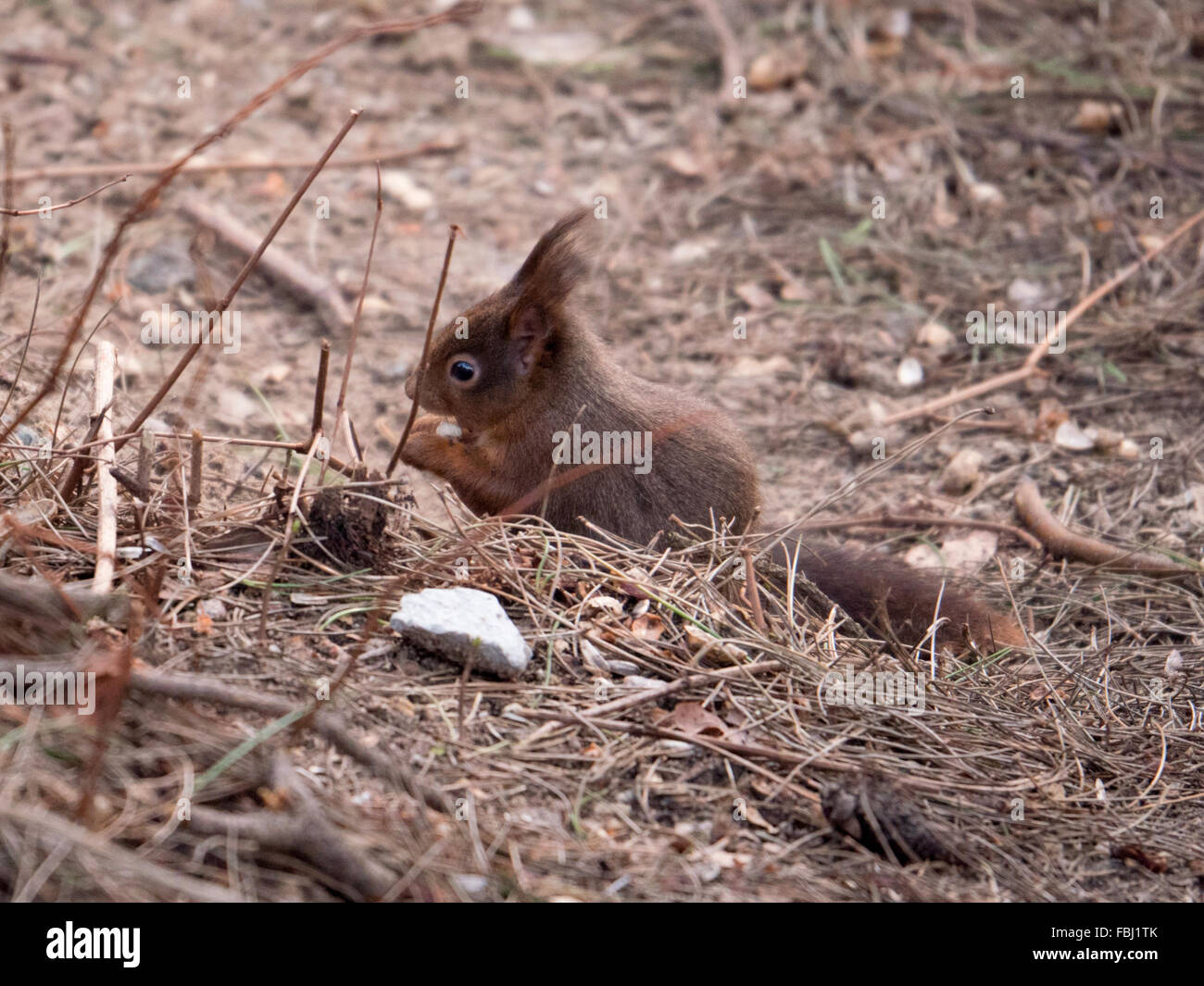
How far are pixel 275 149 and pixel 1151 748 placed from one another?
4835mm

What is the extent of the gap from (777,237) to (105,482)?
3748 millimetres

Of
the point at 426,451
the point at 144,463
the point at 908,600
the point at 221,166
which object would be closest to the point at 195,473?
the point at 144,463

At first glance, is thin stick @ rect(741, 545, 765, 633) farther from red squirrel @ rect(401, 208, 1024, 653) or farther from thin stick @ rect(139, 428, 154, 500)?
thin stick @ rect(139, 428, 154, 500)

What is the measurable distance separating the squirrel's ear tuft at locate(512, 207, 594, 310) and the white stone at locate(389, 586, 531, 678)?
4.20 ft

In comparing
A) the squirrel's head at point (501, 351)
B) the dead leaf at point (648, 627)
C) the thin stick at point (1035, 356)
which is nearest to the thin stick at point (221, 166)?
the squirrel's head at point (501, 351)

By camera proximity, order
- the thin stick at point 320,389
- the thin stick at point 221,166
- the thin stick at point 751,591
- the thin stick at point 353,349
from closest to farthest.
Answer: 1. the thin stick at point 353,349
2. the thin stick at point 320,389
3. the thin stick at point 751,591
4. the thin stick at point 221,166

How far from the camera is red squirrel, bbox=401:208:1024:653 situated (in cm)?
361

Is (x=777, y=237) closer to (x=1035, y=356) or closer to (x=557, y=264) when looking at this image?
(x=1035, y=356)

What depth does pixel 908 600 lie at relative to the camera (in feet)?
11.7

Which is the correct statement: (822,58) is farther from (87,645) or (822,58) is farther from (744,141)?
(87,645)

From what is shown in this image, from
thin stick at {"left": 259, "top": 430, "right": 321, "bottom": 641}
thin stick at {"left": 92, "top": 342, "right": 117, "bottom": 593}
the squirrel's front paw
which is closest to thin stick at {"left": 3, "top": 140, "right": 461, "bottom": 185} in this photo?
the squirrel's front paw

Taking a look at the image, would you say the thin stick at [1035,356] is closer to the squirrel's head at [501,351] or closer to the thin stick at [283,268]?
the squirrel's head at [501,351]

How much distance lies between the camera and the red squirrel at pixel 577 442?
3609mm

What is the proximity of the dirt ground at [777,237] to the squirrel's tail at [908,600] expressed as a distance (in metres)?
0.17
